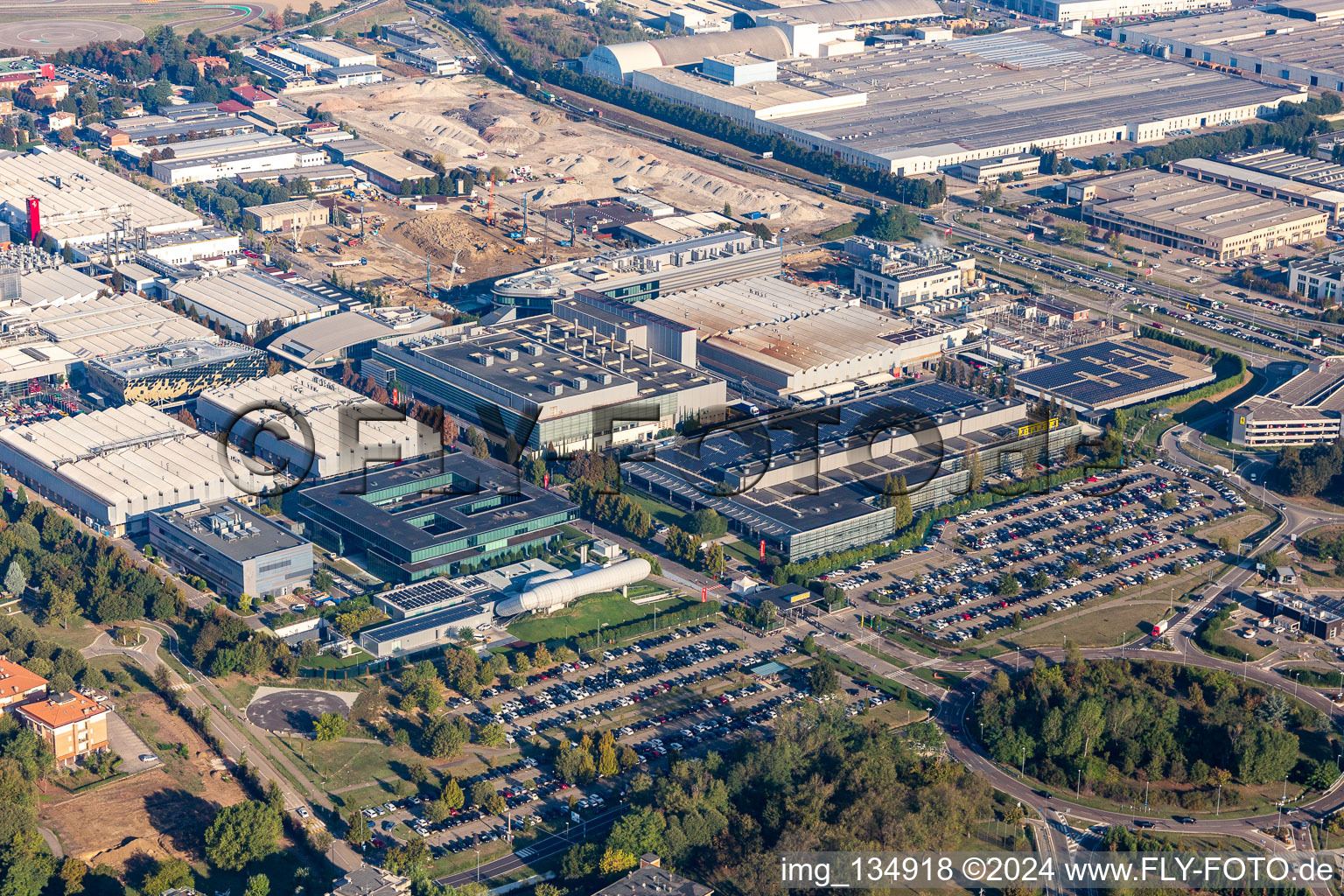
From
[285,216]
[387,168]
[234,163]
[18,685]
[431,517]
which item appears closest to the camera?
[18,685]

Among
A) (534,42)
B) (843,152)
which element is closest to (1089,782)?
(843,152)

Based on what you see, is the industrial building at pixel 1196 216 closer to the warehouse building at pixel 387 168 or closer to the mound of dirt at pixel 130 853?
the warehouse building at pixel 387 168

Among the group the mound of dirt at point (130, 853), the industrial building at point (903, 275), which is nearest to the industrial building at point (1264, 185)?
the industrial building at point (903, 275)

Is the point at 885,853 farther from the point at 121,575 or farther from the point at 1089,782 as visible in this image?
the point at 121,575

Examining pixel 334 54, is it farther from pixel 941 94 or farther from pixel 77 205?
pixel 941 94

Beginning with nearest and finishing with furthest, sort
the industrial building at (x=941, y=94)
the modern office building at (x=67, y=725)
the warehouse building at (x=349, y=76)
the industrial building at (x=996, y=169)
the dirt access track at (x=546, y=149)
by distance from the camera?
1. the modern office building at (x=67, y=725)
2. the dirt access track at (x=546, y=149)
3. the industrial building at (x=996, y=169)
4. the industrial building at (x=941, y=94)
5. the warehouse building at (x=349, y=76)

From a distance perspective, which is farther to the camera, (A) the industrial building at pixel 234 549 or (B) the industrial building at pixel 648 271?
(B) the industrial building at pixel 648 271

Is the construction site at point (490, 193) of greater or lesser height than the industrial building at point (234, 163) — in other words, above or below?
below

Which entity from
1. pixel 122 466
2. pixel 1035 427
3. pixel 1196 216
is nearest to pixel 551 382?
pixel 122 466
